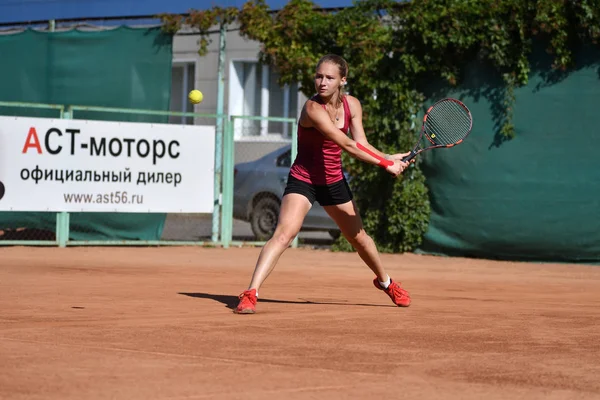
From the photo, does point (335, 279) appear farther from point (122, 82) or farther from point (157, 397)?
point (157, 397)

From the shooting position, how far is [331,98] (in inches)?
277

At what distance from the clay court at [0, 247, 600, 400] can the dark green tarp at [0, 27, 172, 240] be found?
9.89 feet

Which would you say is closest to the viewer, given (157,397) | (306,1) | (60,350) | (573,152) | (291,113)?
(157,397)

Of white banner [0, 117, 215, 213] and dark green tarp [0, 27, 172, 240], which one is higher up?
dark green tarp [0, 27, 172, 240]

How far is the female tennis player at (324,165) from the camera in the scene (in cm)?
684

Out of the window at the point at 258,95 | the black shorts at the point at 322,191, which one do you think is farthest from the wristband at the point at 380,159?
the window at the point at 258,95

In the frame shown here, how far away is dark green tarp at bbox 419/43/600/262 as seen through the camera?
40.3ft

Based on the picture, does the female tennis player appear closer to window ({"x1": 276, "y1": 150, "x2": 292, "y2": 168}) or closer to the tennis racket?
the tennis racket

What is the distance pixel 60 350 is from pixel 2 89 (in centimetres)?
879

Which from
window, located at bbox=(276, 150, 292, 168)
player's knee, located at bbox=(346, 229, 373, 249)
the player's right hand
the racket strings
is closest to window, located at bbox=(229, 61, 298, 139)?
window, located at bbox=(276, 150, 292, 168)

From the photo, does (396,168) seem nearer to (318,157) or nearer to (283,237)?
(318,157)

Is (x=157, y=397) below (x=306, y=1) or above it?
below

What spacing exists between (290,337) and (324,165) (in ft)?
5.37

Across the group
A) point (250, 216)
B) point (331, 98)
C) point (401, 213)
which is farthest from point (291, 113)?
point (331, 98)
